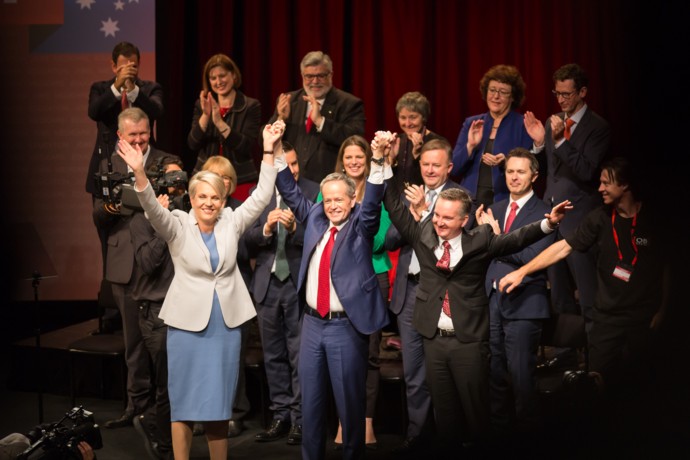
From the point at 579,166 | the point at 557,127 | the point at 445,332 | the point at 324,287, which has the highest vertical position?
the point at 557,127

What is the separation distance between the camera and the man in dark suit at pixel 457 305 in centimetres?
397

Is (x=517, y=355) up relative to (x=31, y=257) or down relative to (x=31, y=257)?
down

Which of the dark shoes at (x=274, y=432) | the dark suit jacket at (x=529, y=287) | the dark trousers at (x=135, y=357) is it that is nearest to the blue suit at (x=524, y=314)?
the dark suit jacket at (x=529, y=287)

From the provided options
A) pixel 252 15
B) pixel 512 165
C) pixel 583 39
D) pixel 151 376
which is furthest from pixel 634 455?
pixel 252 15

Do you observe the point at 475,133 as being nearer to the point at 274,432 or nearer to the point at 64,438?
the point at 274,432

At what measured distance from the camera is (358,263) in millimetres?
4039

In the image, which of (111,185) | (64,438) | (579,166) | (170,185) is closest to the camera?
(64,438)

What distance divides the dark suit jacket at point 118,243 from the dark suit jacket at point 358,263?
1.23 meters

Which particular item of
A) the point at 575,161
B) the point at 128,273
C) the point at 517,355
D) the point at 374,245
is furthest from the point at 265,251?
the point at 575,161

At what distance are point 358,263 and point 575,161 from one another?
1.66 metres

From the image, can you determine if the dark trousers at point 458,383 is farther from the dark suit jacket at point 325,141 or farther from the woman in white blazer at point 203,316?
the dark suit jacket at point 325,141

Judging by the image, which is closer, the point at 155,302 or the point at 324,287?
the point at 324,287

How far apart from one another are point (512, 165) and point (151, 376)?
2539 millimetres

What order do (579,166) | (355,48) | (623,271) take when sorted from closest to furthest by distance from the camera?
(623,271) < (579,166) < (355,48)
